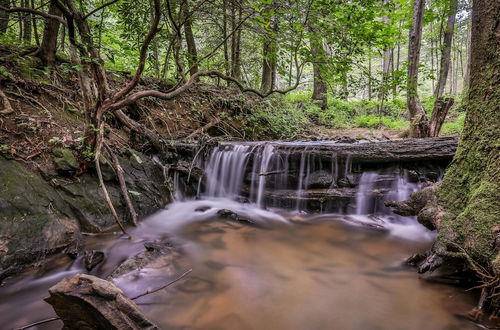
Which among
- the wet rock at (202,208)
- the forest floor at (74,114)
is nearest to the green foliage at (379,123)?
the forest floor at (74,114)

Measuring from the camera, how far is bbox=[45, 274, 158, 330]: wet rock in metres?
1.67

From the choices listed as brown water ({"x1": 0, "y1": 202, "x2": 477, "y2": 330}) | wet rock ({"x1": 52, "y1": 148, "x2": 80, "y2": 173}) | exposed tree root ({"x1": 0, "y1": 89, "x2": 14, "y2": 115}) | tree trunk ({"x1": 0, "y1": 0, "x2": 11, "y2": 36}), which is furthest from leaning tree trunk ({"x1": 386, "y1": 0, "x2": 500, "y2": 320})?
tree trunk ({"x1": 0, "y1": 0, "x2": 11, "y2": 36})

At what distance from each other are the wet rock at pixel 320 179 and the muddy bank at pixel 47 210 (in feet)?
10.3

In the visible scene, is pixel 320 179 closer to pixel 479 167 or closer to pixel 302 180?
pixel 302 180

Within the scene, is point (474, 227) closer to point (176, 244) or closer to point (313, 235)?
point (313, 235)

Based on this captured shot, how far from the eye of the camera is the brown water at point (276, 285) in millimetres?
2197

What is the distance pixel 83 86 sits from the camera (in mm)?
3732

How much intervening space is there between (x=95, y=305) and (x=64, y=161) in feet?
9.24

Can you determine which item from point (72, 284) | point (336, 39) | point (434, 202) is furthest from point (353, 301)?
point (336, 39)

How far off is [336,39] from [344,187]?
2.63 meters

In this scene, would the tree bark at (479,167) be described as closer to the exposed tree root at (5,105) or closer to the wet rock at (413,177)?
the wet rock at (413,177)

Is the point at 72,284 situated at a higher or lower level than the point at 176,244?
higher

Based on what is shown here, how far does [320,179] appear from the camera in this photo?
5.33 metres

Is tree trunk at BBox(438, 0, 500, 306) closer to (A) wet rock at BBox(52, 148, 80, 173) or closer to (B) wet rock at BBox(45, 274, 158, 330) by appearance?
(B) wet rock at BBox(45, 274, 158, 330)
